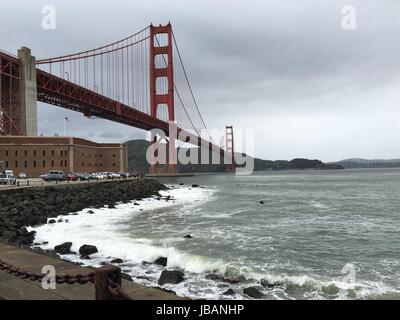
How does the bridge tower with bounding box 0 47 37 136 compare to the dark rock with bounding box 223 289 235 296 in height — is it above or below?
above

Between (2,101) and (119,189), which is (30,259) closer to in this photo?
(119,189)

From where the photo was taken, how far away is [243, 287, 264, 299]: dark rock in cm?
841

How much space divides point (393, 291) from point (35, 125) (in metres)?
44.1

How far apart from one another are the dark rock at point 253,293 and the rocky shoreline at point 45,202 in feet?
21.6

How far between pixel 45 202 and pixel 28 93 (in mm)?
24399

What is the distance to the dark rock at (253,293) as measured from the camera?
27.6 ft

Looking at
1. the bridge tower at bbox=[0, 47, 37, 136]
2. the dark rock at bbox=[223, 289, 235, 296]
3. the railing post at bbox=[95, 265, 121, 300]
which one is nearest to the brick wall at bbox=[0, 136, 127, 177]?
the bridge tower at bbox=[0, 47, 37, 136]

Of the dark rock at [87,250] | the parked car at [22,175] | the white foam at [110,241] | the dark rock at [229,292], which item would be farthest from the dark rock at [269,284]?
the parked car at [22,175]

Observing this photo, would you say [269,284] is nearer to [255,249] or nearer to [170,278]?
[170,278]

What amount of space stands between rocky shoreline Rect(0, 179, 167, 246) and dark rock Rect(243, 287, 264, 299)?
21.6ft

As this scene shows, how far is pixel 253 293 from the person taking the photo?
8477 millimetres

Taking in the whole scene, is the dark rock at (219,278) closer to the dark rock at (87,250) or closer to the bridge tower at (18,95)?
the dark rock at (87,250)

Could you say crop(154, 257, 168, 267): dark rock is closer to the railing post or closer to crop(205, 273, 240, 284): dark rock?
crop(205, 273, 240, 284): dark rock

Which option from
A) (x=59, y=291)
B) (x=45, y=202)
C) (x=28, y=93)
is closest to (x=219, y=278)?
(x=59, y=291)
